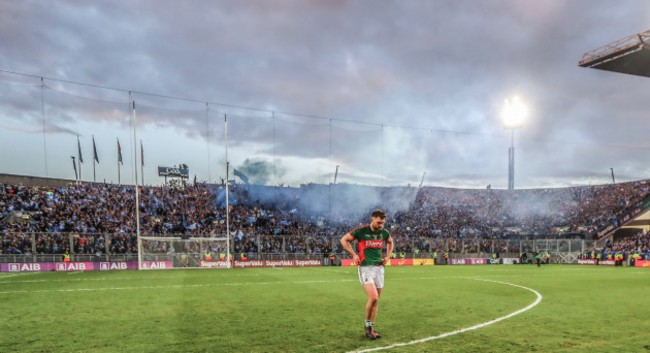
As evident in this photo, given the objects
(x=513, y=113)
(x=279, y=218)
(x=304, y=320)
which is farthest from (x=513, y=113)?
(x=304, y=320)

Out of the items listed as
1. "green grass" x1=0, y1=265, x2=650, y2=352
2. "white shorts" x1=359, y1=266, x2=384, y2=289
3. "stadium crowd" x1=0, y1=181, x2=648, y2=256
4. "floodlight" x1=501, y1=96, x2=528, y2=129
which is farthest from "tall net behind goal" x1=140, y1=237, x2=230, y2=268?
"floodlight" x1=501, y1=96, x2=528, y2=129

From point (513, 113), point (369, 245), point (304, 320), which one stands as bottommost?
point (304, 320)

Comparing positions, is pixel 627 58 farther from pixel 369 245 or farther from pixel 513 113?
pixel 369 245

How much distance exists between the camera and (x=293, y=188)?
190ft

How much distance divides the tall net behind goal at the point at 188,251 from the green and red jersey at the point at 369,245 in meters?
26.5

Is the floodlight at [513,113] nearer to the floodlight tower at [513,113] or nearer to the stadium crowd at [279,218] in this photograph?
the floodlight tower at [513,113]

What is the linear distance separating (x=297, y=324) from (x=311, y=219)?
142 ft

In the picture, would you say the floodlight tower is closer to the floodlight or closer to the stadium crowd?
the floodlight

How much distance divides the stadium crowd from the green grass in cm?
1973

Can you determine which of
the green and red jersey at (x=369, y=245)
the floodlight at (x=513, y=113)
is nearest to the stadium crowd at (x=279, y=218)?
the floodlight at (x=513, y=113)

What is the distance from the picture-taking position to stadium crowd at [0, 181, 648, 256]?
114 feet

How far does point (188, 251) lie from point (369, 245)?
92.5ft

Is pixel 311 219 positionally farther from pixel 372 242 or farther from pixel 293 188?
pixel 372 242

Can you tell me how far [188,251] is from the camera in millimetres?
33219
